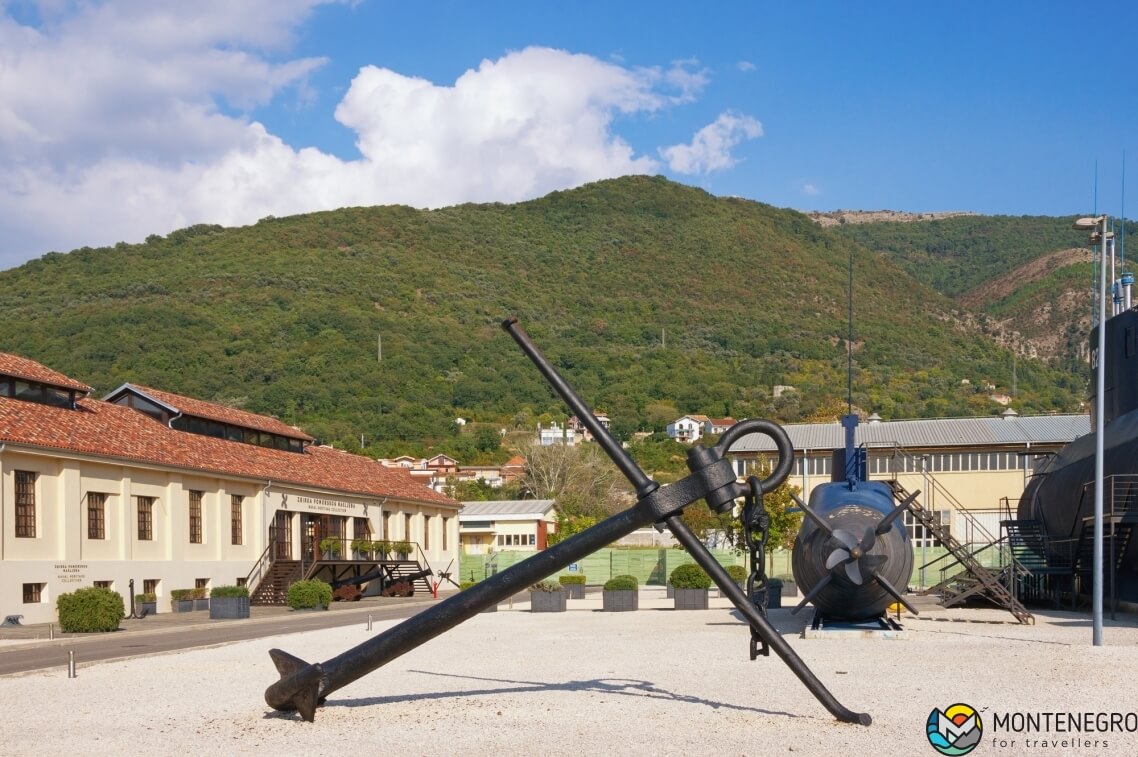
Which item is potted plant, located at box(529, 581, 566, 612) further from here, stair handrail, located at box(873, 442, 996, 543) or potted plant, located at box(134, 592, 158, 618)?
potted plant, located at box(134, 592, 158, 618)

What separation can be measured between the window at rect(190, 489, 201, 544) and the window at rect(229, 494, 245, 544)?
6.10ft

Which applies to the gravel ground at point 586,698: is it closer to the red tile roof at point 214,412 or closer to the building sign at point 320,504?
the red tile roof at point 214,412

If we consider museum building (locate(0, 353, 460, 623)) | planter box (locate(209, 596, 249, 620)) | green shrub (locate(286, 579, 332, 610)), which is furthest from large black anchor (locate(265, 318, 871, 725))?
green shrub (locate(286, 579, 332, 610))

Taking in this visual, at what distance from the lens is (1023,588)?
3988 centimetres

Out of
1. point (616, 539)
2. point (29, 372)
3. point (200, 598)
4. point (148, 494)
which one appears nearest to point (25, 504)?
point (29, 372)

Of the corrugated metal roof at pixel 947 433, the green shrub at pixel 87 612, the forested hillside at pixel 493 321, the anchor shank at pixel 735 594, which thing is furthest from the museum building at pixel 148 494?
the forested hillside at pixel 493 321

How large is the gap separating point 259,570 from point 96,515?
33.5 feet

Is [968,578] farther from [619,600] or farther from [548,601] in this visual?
[548,601]

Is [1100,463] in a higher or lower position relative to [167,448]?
higher

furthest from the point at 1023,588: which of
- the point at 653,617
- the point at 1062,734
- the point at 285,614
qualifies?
the point at 1062,734

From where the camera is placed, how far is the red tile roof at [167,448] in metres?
35.0

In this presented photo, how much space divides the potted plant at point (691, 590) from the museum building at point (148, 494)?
54.2ft

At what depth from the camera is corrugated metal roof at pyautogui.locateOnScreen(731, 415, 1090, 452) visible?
7362cm

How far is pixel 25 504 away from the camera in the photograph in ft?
110
